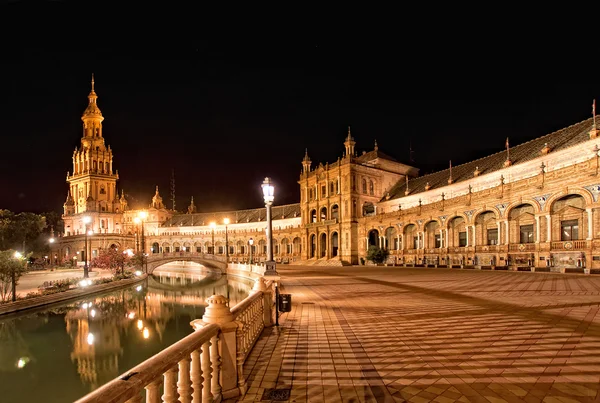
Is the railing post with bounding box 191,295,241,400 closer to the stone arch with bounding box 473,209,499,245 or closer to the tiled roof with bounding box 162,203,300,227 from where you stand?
the stone arch with bounding box 473,209,499,245

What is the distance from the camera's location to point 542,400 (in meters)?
4.52

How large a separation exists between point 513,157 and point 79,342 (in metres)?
42.2

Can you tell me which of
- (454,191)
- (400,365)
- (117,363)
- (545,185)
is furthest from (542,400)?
(454,191)

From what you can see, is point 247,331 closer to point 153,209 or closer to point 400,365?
point 400,365

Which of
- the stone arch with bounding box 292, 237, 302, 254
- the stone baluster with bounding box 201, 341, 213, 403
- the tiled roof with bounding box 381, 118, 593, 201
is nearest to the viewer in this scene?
the stone baluster with bounding box 201, 341, 213, 403

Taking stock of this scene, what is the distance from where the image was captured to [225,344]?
5152 mm

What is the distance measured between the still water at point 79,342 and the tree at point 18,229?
146 ft

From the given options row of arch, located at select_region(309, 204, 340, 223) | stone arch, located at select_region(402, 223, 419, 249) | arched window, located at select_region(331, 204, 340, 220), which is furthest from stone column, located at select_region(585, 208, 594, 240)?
arched window, located at select_region(331, 204, 340, 220)

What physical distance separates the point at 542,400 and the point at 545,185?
28.2 metres

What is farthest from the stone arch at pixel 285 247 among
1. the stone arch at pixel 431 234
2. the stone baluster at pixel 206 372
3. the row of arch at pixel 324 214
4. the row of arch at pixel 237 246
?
the stone baluster at pixel 206 372

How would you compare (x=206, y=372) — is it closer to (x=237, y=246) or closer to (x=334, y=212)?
(x=334, y=212)

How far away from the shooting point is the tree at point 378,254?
46231mm

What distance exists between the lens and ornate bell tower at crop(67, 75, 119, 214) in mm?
86581

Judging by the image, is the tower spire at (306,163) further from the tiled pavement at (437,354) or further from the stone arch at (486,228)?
the tiled pavement at (437,354)
